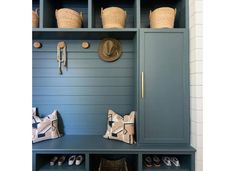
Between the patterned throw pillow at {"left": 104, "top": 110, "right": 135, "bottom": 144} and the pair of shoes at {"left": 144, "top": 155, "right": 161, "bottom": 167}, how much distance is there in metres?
0.25

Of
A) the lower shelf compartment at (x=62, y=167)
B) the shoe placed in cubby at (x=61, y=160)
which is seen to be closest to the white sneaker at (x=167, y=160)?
the lower shelf compartment at (x=62, y=167)

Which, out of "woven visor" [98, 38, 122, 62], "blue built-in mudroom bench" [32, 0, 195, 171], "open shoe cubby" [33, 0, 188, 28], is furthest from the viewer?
"woven visor" [98, 38, 122, 62]

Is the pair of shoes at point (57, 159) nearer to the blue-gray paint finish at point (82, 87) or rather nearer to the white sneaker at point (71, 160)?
the white sneaker at point (71, 160)

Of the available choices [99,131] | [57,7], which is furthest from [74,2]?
[99,131]

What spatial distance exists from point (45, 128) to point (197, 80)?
66.8 inches

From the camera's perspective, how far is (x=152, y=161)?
2.13 metres

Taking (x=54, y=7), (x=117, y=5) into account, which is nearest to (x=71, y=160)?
(x=54, y=7)

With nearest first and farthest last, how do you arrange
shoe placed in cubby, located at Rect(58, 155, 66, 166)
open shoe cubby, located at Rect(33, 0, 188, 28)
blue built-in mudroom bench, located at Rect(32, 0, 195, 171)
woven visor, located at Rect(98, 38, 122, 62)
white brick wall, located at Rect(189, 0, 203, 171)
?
white brick wall, located at Rect(189, 0, 203, 171)
blue built-in mudroom bench, located at Rect(32, 0, 195, 171)
shoe placed in cubby, located at Rect(58, 155, 66, 166)
open shoe cubby, located at Rect(33, 0, 188, 28)
woven visor, located at Rect(98, 38, 122, 62)

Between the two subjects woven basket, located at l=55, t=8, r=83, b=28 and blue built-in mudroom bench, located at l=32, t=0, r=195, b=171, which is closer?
blue built-in mudroom bench, located at l=32, t=0, r=195, b=171

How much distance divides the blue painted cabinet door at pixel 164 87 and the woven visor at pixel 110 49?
18.1 inches

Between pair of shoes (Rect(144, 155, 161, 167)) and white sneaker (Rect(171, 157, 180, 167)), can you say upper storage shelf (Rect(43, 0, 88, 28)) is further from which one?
white sneaker (Rect(171, 157, 180, 167))

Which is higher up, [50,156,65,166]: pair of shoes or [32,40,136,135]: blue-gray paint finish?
[32,40,136,135]: blue-gray paint finish

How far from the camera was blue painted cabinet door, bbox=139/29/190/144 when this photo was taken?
2.00 meters

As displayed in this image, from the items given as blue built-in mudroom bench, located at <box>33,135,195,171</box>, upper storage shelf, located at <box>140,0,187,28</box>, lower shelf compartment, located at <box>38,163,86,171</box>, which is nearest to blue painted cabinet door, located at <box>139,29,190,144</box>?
blue built-in mudroom bench, located at <box>33,135,195,171</box>
